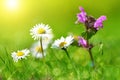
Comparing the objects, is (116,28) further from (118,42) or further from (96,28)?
(96,28)

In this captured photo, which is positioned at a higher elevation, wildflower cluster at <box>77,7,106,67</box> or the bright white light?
the bright white light

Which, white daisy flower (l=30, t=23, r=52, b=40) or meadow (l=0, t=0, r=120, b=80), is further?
white daisy flower (l=30, t=23, r=52, b=40)

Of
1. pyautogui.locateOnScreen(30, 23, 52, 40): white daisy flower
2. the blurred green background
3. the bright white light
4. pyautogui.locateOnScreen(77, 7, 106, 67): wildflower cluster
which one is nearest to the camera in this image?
pyautogui.locateOnScreen(77, 7, 106, 67): wildflower cluster

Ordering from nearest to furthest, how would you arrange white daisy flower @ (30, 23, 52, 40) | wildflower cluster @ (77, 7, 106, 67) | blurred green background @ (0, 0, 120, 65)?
wildflower cluster @ (77, 7, 106, 67) → white daisy flower @ (30, 23, 52, 40) → blurred green background @ (0, 0, 120, 65)

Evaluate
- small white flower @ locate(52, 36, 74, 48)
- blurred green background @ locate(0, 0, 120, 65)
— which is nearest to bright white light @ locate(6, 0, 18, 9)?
blurred green background @ locate(0, 0, 120, 65)

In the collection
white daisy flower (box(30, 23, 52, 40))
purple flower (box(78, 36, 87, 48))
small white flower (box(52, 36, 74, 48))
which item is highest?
white daisy flower (box(30, 23, 52, 40))

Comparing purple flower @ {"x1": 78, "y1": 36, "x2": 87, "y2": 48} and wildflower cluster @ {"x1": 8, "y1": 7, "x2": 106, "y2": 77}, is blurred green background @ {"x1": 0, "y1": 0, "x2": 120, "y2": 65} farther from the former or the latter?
purple flower @ {"x1": 78, "y1": 36, "x2": 87, "y2": 48}

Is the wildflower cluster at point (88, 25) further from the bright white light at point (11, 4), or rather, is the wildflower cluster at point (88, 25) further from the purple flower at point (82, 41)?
the bright white light at point (11, 4)

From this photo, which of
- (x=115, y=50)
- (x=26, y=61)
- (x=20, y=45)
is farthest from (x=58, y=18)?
(x=26, y=61)
